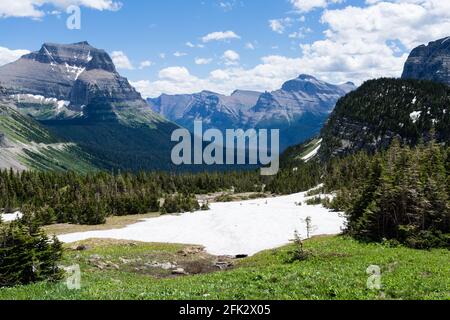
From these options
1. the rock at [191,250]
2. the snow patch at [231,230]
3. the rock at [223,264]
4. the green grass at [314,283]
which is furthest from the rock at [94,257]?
the snow patch at [231,230]

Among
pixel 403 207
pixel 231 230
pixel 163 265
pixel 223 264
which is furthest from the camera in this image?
pixel 231 230

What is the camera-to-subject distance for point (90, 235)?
244 feet

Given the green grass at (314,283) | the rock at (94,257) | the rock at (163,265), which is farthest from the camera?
the rock at (163,265)

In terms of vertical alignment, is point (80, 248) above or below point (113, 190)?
above

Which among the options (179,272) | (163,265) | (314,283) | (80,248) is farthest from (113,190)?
(314,283)

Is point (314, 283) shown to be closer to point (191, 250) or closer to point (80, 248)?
point (191, 250)

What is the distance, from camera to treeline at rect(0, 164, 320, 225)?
4173 inches

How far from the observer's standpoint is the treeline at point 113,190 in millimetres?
106000

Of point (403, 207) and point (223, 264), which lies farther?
point (223, 264)

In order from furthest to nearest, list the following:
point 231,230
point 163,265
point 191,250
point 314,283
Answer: point 231,230
point 191,250
point 163,265
point 314,283

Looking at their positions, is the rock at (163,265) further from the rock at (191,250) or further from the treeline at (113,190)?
the treeline at (113,190)

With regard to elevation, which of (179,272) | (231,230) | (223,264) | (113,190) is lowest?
(113,190)

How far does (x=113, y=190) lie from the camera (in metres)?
137
